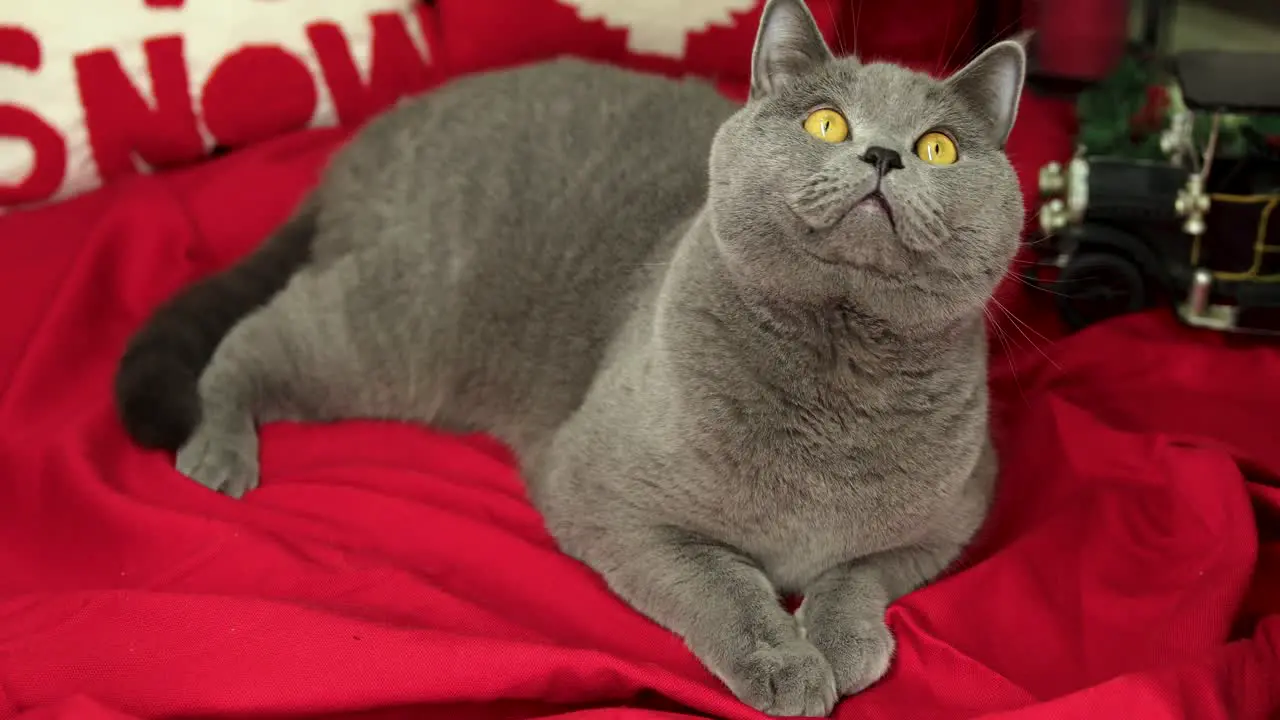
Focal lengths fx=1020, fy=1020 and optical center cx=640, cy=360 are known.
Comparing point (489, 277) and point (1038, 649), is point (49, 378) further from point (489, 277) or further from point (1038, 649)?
point (1038, 649)

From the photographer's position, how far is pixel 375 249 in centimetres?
138

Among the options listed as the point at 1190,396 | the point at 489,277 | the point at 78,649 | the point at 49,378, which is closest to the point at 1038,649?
the point at 1190,396

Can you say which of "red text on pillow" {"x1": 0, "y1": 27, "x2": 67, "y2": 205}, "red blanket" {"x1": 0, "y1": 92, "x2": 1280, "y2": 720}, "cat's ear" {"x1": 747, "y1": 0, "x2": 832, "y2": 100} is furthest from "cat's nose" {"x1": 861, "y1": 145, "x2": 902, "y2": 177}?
"red text on pillow" {"x1": 0, "y1": 27, "x2": 67, "y2": 205}

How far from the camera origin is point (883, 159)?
84 cm

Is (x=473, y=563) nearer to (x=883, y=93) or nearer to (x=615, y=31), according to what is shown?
(x=883, y=93)

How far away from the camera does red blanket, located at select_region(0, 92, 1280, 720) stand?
918 mm

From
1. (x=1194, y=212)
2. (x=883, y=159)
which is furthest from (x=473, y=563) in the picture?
(x=1194, y=212)

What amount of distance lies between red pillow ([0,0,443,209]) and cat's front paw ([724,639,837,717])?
1.16 metres

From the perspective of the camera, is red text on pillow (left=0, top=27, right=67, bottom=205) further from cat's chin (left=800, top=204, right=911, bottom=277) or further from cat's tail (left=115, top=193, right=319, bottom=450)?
cat's chin (left=800, top=204, right=911, bottom=277)

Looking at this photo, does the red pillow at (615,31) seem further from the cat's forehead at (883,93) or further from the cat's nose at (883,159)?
the cat's nose at (883,159)

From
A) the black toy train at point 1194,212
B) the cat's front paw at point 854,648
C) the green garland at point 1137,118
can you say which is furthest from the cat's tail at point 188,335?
the green garland at point 1137,118

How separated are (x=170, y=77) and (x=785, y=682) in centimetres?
126

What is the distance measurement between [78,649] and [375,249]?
2.04 feet

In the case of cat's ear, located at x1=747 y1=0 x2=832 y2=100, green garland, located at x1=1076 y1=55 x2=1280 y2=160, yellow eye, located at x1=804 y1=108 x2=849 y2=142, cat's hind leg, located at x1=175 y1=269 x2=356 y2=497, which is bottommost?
cat's hind leg, located at x1=175 y1=269 x2=356 y2=497
